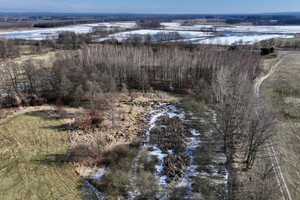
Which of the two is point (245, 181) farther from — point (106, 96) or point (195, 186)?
point (106, 96)

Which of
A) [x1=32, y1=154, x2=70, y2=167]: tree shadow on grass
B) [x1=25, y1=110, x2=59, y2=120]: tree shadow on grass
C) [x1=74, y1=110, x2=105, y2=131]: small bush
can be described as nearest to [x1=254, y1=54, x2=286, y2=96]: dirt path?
[x1=74, y1=110, x2=105, y2=131]: small bush

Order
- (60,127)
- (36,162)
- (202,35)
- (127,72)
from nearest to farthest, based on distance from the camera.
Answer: (36,162)
(60,127)
(127,72)
(202,35)

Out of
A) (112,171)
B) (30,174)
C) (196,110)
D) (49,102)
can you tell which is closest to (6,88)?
(49,102)

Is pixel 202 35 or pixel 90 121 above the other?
pixel 202 35

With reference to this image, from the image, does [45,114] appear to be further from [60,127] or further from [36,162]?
[36,162]

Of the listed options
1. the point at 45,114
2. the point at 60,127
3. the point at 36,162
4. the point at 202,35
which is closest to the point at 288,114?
the point at 60,127

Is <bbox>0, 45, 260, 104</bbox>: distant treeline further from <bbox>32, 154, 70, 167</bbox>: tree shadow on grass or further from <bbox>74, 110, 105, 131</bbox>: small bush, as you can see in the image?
<bbox>32, 154, 70, 167</bbox>: tree shadow on grass
